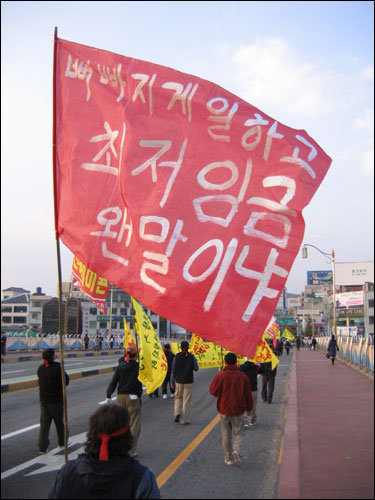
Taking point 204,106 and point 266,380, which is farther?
point 266,380

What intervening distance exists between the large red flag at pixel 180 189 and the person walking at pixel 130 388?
13.7ft

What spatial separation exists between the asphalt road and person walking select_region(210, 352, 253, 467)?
0.79ft

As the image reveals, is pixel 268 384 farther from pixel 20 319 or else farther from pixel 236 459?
pixel 20 319

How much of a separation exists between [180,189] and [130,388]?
14.9 feet

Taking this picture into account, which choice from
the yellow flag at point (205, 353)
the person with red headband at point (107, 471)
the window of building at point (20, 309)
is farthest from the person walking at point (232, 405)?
the window of building at point (20, 309)

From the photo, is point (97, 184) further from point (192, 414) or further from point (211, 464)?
point (192, 414)

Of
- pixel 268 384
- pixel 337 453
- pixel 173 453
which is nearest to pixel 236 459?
pixel 173 453

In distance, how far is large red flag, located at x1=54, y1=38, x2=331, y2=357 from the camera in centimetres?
324

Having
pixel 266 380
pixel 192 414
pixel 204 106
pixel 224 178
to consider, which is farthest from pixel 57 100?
pixel 266 380

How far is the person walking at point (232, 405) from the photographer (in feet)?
22.0

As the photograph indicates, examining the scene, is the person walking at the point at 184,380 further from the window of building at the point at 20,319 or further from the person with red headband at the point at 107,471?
the window of building at the point at 20,319

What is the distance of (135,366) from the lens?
752cm

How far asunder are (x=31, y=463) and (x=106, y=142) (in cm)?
501

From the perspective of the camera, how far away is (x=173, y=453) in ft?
23.8
